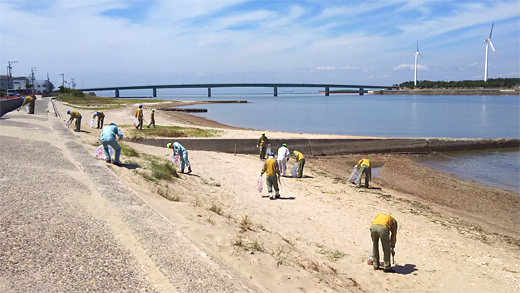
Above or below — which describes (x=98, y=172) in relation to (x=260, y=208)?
above

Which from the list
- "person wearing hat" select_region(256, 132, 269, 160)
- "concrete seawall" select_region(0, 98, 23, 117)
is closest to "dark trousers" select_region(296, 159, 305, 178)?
"person wearing hat" select_region(256, 132, 269, 160)

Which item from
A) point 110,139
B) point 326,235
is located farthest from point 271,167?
point 110,139

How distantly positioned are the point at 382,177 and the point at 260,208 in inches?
425

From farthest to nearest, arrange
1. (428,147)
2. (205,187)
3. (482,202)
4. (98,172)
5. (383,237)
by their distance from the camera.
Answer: (428,147) → (482,202) → (205,187) → (98,172) → (383,237)

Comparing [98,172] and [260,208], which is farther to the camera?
[260,208]

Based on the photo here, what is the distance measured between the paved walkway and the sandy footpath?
25.1 inches

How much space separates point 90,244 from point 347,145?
23.1 metres

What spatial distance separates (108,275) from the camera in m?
5.41

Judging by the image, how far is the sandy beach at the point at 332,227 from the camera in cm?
762

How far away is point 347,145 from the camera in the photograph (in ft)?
91.3

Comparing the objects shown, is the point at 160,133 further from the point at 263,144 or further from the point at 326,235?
the point at 326,235

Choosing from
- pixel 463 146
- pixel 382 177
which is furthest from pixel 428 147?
pixel 382 177

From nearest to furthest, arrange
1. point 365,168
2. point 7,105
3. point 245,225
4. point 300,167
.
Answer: point 245,225 < point 365,168 < point 300,167 < point 7,105

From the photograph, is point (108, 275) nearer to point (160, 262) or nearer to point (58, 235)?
point (160, 262)
